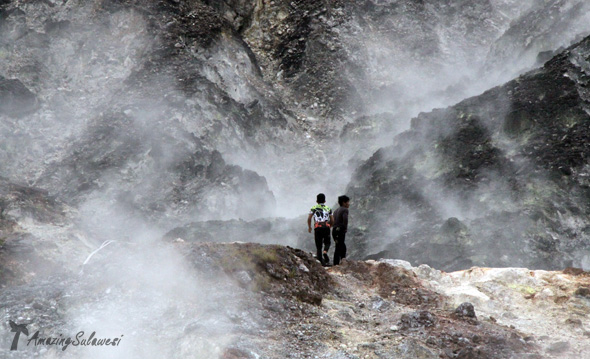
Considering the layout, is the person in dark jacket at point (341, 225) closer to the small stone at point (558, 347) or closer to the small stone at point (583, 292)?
the small stone at point (583, 292)

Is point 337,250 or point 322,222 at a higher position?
point 322,222

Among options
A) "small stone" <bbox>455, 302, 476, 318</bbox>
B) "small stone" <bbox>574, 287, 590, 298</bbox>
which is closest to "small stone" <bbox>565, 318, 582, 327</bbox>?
"small stone" <bbox>574, 287, 590, 298</bbox>

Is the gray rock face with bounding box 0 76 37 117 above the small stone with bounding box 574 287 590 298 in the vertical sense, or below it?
above

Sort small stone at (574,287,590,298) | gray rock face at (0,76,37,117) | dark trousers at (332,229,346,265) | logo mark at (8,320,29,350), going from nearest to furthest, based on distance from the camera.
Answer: logo mark at (8,320,29,350) < small stone at (574,287,590,298) < dark trousers at (332,229,346,265) < gray rock face at (0,76,37,117)

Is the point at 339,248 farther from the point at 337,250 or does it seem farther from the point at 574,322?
the point at 574,322

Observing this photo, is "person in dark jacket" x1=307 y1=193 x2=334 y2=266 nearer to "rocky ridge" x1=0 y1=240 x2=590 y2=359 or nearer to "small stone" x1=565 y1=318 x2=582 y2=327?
"rocky ridge" x1=0 y1=240 x2=590 y2=359

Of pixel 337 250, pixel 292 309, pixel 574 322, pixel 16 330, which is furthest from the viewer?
pixel 337 250

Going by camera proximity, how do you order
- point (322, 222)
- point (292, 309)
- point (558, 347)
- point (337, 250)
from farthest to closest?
point (337, 250) → point (322, 222) → point (292, 309) → point (558, 347)

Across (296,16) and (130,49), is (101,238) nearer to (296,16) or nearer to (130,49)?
(130,49)

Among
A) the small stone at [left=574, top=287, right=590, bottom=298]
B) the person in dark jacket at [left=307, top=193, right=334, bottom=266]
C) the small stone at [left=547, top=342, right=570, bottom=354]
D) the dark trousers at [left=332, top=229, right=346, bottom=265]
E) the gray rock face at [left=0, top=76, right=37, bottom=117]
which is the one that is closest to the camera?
the small stone at [left=547, top=342, right=570, bottom=354]

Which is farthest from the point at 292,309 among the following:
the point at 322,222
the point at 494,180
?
the point at 494,180

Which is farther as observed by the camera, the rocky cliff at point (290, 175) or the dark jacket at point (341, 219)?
the dark jacket at point (341, 219)

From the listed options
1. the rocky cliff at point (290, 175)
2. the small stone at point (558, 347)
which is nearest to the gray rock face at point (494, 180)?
the rocky cliff at point (290, 175)

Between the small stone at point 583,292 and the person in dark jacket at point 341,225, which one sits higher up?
the person in dark jacket at point 341,225
